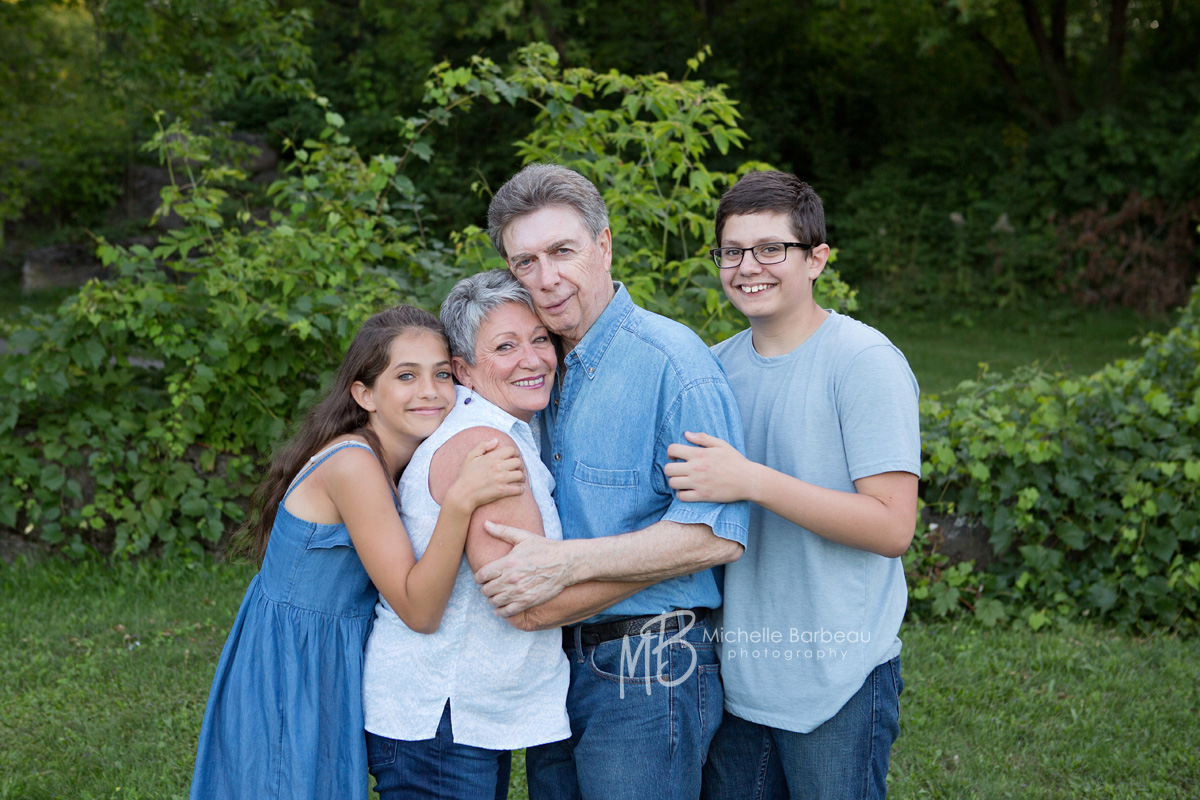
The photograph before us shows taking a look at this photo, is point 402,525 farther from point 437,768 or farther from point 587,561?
point 437,768

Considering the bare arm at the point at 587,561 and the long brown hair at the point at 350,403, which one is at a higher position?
the long brown hair at the point at 350,403

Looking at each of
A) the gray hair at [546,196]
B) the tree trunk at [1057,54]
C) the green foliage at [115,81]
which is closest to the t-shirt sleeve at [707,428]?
the gray hair at [546,196]

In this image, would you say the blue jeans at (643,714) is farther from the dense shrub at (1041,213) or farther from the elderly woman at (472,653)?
the dense shrub at (1041,213)

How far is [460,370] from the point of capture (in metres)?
2.29

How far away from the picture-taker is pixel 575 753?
6.95ft

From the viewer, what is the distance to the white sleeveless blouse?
2.06 meters

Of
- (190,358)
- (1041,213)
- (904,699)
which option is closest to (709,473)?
(904,699)

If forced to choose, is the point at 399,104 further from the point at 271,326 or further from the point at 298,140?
the point at 271,326

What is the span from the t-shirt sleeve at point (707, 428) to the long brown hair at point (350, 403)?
2.07ft

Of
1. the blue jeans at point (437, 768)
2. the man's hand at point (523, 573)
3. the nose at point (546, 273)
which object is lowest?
the blue jeans at point (437, 768)

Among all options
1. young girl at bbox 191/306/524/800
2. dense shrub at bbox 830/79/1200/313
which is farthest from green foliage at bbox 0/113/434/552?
dense shrub at bbox 830/79/1200/313

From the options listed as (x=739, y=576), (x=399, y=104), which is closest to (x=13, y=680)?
(x=739, y=576)

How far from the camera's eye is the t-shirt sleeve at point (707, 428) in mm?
2008

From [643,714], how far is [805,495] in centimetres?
59
